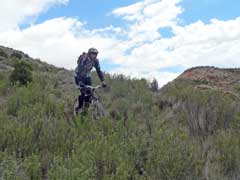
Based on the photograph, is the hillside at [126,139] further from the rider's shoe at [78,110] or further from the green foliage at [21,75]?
the green foliage at [21,75]

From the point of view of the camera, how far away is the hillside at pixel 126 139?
20.8 ft

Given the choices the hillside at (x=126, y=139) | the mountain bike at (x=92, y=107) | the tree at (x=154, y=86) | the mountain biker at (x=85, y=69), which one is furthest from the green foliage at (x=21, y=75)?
the tree at (x=154, y=86)

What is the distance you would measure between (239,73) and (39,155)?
55.3ft

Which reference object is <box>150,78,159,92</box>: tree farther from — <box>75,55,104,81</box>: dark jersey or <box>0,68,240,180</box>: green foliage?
<box>75,55,104,81</box>: dark jersey

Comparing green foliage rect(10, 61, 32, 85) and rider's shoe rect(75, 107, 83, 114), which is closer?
rider's shoe rect(75, 107, 83, 114)

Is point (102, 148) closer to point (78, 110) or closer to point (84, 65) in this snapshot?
point (78, 110)

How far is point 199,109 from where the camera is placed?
1045 centimetres

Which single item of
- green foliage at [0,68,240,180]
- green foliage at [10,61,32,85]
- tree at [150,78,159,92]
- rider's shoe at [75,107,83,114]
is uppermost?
green foliage at [10,61,32,85]

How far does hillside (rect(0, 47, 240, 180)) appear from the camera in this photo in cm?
633

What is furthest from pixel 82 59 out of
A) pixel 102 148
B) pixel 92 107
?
pixel 102 148

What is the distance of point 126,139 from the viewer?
7945 mm

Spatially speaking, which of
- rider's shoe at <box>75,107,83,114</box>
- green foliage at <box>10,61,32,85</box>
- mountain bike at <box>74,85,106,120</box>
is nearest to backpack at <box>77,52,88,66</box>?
mountain bike at <box>74,85,106,120</box>

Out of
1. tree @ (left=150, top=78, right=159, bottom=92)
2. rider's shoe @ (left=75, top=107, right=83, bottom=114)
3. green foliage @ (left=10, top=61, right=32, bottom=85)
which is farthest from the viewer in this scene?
tree @ (left=150, top=78, right=159, bottom=92)

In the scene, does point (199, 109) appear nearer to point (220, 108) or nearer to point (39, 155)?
point (220, 108)
